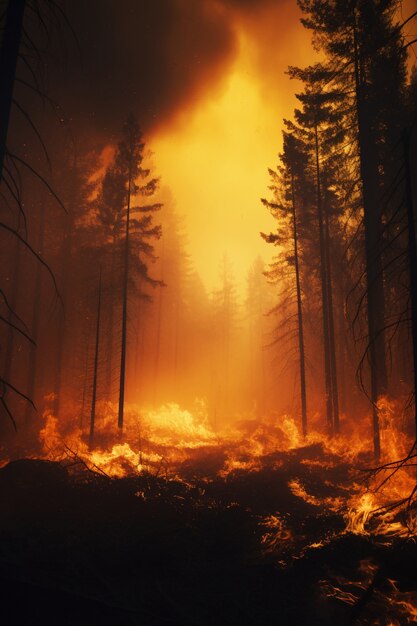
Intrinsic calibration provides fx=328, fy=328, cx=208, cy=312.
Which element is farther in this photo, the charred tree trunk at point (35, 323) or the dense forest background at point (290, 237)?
the charred tree trunk at point (35, 323)

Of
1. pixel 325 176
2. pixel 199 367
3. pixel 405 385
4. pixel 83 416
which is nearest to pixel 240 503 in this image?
pixel 405 385

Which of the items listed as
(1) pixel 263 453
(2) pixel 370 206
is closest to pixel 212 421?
(1) pixel 263 453

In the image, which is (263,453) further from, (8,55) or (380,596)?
(8,55)

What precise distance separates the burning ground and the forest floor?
0.02 meters

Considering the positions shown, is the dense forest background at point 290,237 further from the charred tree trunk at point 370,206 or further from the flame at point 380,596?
the flame at point 380,596

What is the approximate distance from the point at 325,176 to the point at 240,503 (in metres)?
17.6

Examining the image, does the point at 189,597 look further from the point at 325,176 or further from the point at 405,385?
the point at 325,176

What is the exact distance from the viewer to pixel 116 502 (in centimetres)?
685

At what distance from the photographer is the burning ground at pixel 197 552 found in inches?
169

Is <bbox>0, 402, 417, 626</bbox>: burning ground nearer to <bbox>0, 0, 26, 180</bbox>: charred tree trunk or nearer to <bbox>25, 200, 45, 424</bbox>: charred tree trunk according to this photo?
<bbox>0, 0, 26, 180</bbox>: charred tree trunk

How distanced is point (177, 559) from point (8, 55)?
7.58 m

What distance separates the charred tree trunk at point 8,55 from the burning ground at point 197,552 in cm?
584

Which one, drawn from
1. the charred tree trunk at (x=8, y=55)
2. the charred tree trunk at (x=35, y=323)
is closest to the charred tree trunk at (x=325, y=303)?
the charred tree trunk at (x=8, y=55)

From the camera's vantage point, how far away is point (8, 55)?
3998mm
